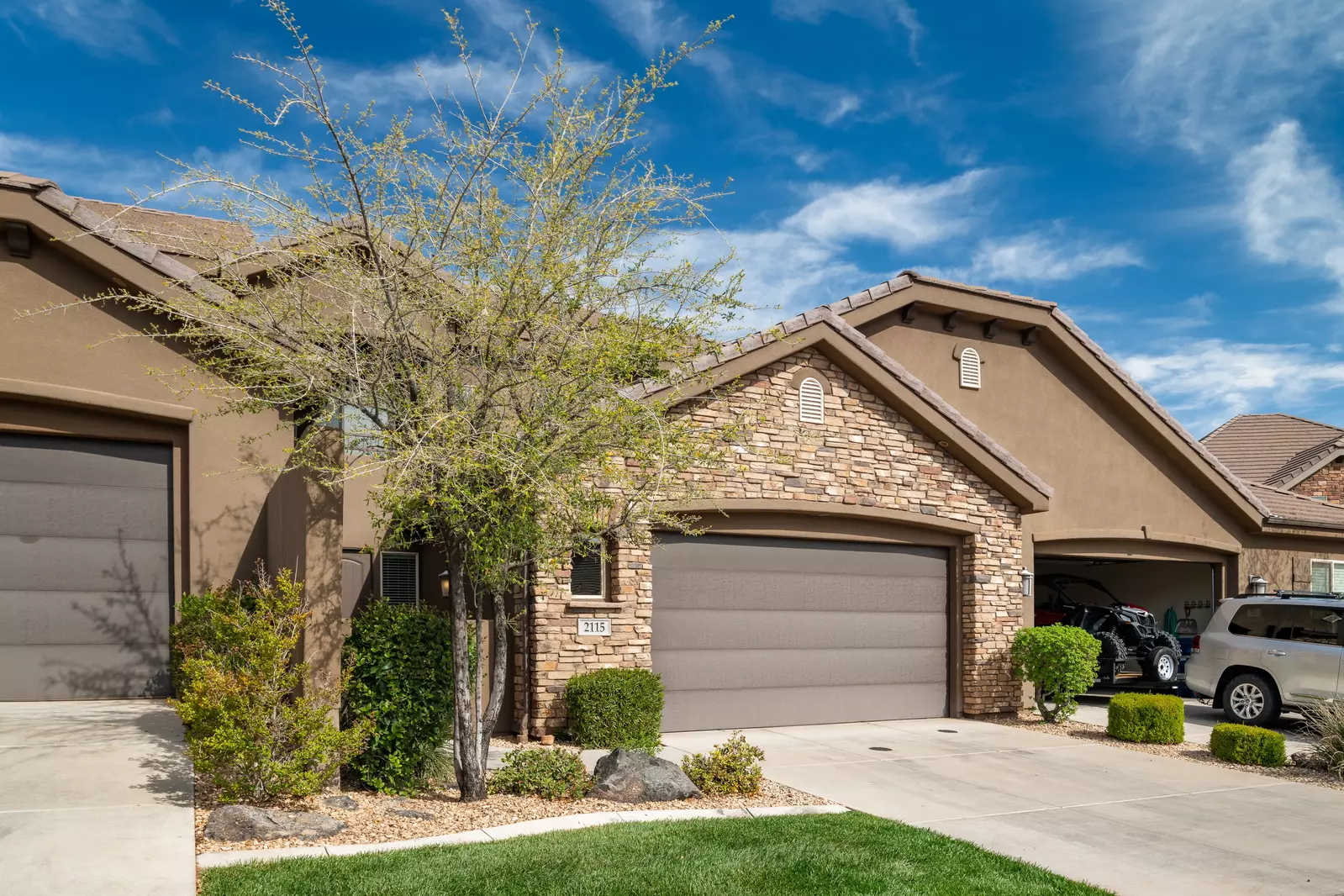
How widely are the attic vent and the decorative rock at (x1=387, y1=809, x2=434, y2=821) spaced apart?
719 cm

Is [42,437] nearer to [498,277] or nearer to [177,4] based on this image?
[177,4]

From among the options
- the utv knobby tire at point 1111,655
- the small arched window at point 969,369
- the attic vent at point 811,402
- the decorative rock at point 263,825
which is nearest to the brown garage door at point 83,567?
the decorative rock at point 263,825

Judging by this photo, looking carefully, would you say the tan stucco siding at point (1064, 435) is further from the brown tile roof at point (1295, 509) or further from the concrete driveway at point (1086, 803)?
the concrete driveway at point (1086, 803)

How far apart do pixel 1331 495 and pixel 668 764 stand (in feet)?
68.9

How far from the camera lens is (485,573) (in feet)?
27.2

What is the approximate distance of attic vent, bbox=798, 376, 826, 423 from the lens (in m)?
Result: 13.6

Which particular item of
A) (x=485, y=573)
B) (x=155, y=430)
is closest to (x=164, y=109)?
(x=155, y=430)

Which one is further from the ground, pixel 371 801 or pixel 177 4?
pixel 177 4

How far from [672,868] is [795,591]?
7.17m

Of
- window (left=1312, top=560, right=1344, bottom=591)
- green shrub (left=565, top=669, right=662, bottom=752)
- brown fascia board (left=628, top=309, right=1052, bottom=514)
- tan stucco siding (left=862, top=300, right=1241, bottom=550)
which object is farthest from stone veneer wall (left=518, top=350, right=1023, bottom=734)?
window (left=1312, top=560, right=1344, bottom=591)

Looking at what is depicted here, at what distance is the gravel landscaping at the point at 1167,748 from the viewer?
35.8ft

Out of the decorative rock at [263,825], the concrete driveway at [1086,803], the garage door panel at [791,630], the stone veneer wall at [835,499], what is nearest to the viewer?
the decorative rock at [263,825]

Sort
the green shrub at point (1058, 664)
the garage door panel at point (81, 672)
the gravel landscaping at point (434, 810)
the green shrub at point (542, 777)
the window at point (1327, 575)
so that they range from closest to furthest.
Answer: the gravel landscaping at point (434, 810)
the green shrub at point (542, 777)
the garage door panel at point (81, 672)
the green shrub at point (1058, 664)
the window at point (1327, 575)

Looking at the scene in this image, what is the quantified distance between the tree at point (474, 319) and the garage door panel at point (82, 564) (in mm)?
4002
